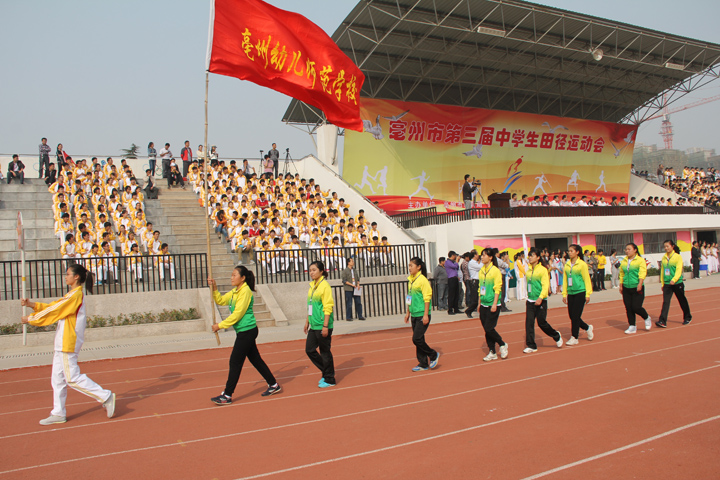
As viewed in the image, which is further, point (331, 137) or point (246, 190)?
point (331, 137)

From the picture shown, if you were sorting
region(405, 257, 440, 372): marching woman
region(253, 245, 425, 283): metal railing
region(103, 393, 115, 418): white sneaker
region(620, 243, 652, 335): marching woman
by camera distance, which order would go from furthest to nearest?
region(253, 245, 425, 283): metal railing → region(620, 243, 652, 335): marching woman → region(405, 257, 440, 372): marching woman → region(103, 393, 115, 418): white sneaker

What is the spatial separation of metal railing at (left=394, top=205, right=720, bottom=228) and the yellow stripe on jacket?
672 inches

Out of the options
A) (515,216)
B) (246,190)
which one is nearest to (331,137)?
(246,190)

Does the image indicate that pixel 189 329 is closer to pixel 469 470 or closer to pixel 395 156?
pixel 469 470

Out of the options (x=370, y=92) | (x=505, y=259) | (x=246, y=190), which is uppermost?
(x=370, y=92)

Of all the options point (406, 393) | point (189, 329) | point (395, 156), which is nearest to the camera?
point (406, 393)

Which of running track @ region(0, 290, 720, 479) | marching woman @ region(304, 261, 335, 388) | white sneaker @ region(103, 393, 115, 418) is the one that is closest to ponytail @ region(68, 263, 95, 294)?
white sneaker @ region(103, 393, 115, 418)

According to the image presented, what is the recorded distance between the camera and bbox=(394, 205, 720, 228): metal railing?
70.4 ft

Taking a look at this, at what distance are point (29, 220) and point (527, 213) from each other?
18.3 metres

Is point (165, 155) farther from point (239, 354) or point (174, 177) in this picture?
point (239, 354)

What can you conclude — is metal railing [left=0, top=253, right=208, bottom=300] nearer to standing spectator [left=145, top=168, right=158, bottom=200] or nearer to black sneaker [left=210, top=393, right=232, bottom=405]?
standing spectator [left=145, top=168, right=158, bottom=200]

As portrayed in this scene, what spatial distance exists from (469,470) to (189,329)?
10.2 meters

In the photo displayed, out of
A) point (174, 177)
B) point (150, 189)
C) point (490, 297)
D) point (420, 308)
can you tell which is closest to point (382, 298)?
point (490, 297)

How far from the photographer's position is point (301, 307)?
1534 centimetres
